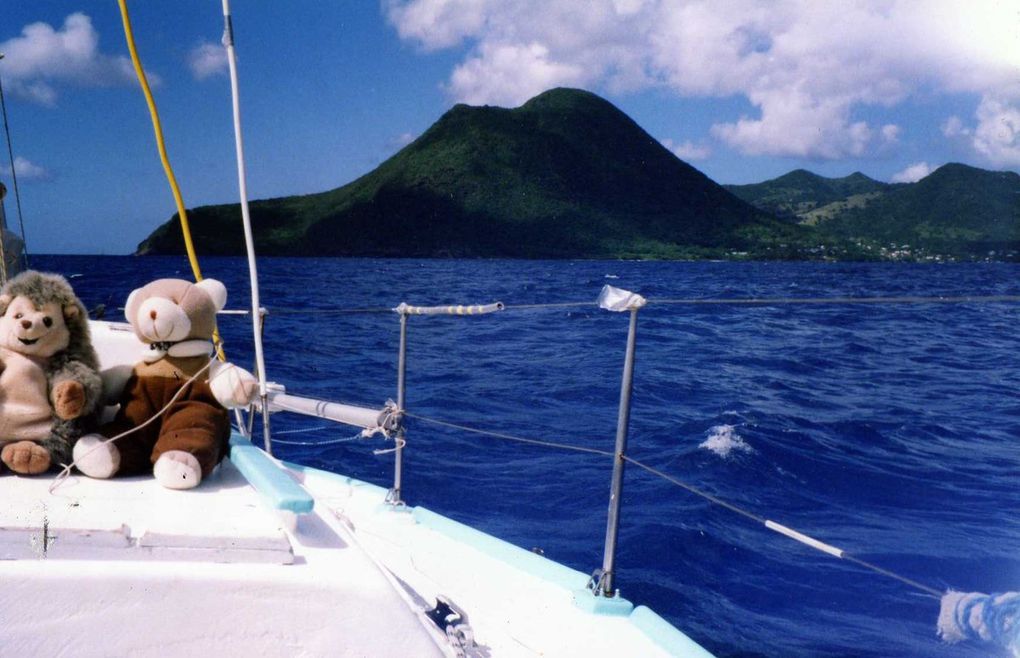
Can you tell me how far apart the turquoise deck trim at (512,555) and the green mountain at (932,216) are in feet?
323

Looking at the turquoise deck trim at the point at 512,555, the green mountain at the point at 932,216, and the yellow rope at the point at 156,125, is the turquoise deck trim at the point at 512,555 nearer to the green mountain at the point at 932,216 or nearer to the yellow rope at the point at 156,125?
the yellow rope at the point at 156,125

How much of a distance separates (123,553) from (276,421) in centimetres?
600

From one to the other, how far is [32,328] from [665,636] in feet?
5.83

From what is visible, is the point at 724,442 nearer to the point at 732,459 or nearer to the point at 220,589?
the point at 732,459

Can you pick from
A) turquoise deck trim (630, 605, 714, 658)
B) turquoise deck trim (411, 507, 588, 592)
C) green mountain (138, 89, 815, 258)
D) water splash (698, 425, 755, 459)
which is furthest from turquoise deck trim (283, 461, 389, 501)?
green mountain (138, 89, 815, 258)

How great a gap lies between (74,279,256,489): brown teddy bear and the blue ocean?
3.73 ft

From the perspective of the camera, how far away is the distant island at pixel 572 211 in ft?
376

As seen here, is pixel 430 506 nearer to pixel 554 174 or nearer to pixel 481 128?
pixel 554 174

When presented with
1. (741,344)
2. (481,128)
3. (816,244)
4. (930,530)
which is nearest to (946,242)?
(816,244)

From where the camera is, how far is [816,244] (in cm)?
11912

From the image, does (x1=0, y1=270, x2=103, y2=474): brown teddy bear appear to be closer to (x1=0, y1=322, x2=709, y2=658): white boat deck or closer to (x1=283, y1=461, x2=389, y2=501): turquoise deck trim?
(x1=0, y1=322, x2=709, y2=658): white boat deck

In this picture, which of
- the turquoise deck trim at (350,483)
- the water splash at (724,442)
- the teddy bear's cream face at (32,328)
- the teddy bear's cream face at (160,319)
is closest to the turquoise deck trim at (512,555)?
the turquoise deck trim at (350,483)

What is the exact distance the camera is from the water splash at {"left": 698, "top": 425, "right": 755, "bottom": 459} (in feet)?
20.2

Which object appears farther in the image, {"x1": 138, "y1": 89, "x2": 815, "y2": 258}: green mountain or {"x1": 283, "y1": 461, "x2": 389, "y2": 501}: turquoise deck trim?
{"x1": 138, "y1": 89, "x2": 815, "y2": 258}: green mountain
